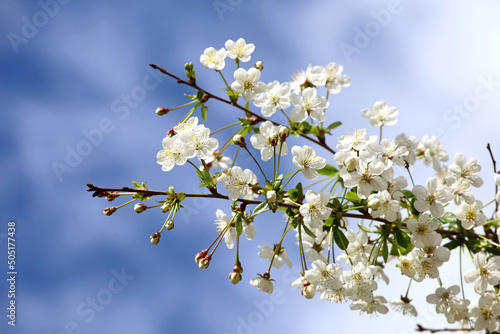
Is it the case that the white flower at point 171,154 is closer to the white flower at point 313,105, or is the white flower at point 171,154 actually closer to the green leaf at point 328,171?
the white flower at point 313,105

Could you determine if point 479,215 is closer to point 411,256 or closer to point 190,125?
point 411,256

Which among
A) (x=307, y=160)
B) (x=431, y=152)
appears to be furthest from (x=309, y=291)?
(x=431, y=152)

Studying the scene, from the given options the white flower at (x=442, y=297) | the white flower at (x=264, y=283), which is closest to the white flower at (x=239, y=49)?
the white flower at (x=264, y=283)

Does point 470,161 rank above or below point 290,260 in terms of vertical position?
above

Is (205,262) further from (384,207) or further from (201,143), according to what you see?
(384,207)

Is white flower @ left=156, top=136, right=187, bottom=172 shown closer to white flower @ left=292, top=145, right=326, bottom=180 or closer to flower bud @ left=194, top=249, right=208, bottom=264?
flower bud @ left=194, top=249, right=208, bottom=264

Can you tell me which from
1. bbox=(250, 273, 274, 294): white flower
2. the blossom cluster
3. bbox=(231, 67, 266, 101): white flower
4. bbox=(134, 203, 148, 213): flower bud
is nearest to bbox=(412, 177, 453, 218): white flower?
the blossom cluster

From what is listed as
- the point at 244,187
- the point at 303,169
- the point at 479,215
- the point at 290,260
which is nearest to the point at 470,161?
the point at 479,215
